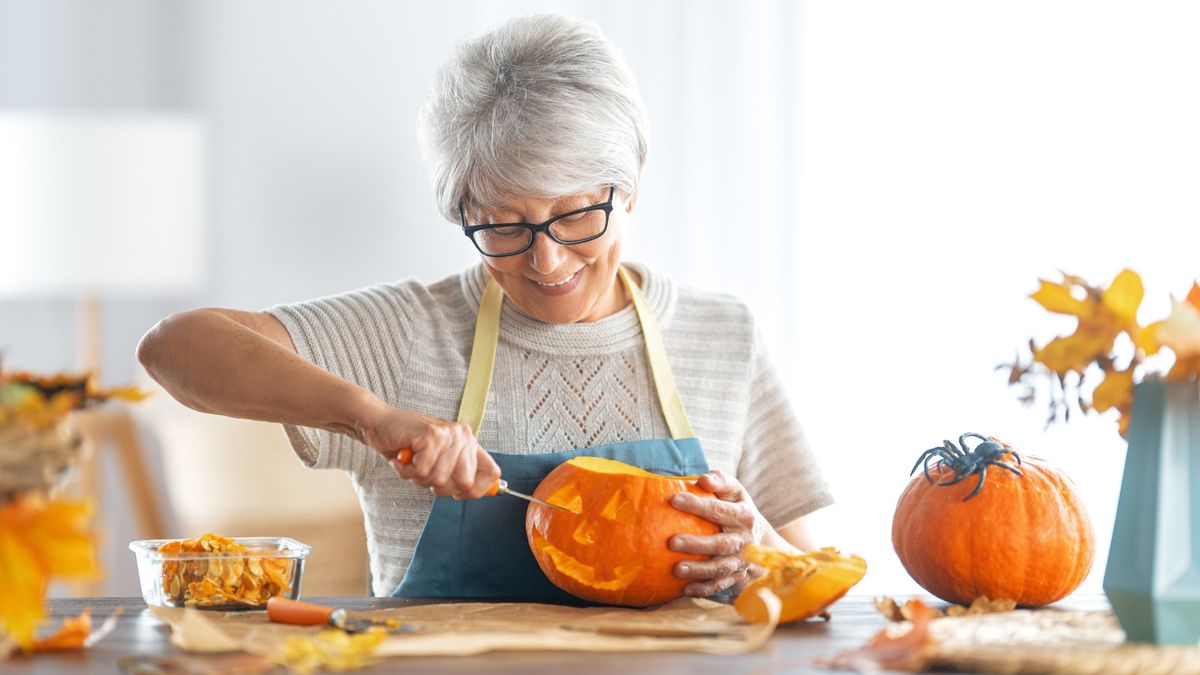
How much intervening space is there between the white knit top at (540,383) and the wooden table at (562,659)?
0.55 meters

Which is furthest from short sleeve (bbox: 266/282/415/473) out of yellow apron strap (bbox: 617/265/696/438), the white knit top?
yellow apron strap (bbox: 617/265/696/438)

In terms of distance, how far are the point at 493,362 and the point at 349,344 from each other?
0.65 ft

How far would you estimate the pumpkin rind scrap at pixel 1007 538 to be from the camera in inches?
48.1

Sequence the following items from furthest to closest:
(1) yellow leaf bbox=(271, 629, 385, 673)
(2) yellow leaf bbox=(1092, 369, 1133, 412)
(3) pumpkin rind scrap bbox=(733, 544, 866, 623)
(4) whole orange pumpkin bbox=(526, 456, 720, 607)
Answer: (4) whole orange pumpkin bbox=(526, 456, 720, 607) < (3) pumpkin rind scrap bbox=(733, 544, 866, 623) < (2) yellow leaf bbox=(1092, 369, 1133, 412) < (1) yellow leaf bbox=(271, 629, 385, 673)

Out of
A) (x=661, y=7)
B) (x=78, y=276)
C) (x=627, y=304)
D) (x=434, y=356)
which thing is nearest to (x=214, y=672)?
(x=434, y=356)

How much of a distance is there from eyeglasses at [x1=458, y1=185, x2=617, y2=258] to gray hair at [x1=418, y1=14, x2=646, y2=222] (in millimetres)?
31

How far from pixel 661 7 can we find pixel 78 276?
5.27 feet

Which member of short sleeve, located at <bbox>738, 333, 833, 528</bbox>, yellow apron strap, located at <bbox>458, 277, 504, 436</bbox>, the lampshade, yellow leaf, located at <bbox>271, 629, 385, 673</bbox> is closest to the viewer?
yellow leaf, located at <bbox>271, 629, 385, 673</bbox>

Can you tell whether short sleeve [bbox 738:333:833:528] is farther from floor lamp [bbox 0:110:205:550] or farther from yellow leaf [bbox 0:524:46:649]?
floor lamp [bbox 0:110:205:550]

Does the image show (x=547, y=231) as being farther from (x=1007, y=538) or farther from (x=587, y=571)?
(x=1007, y=538)

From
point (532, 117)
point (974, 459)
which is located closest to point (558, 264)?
point (532, 117)

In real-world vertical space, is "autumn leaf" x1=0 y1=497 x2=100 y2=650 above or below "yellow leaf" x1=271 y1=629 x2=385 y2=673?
above

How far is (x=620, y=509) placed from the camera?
1257 mm

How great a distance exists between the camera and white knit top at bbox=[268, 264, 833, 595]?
163 centimetres
